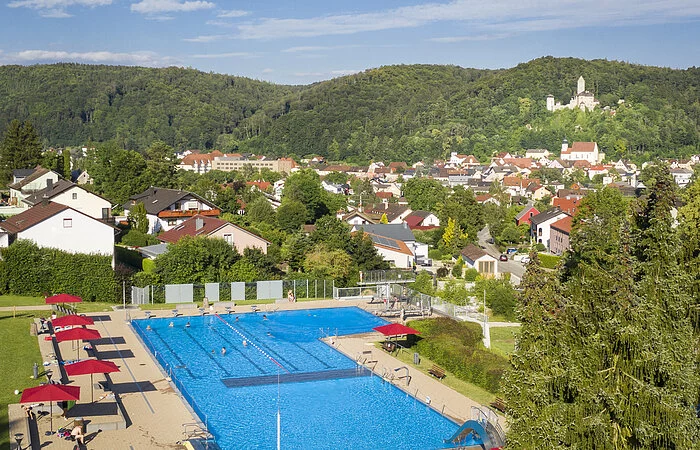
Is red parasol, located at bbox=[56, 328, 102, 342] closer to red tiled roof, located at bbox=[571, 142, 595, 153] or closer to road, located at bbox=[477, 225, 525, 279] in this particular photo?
road, located at bbox=[477, 225, 525, 279]

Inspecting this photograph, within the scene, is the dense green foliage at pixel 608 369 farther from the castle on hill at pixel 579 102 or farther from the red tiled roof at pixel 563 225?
the castle on hill at pixel 579 102

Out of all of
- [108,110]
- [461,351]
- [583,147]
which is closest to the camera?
[461,351]

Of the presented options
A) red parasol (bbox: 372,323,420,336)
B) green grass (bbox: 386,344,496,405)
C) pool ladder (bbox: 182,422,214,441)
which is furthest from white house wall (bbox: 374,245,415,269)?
pool ladder (bbox: 182,422,214,441)

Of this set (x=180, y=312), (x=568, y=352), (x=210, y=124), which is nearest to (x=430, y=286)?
(x=180, y=312)

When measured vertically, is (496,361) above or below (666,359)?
Answer: below

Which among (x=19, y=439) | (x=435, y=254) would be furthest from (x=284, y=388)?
(x=435, y=254)

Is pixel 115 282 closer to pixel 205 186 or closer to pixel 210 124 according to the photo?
pixel 205 186

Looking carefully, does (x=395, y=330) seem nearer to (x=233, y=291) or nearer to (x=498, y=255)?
(x=233, y=291)
